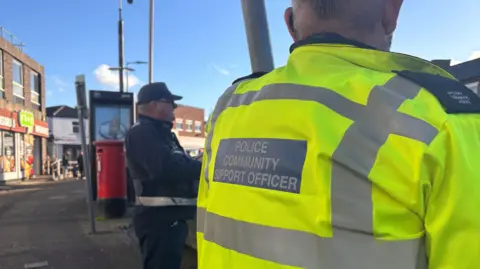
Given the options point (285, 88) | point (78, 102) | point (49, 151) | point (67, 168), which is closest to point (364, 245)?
point (285, 88)

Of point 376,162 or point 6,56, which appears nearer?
point 376,162

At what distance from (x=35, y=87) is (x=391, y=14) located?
3037 centimetres

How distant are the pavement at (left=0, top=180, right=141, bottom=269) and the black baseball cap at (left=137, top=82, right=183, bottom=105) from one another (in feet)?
8.88

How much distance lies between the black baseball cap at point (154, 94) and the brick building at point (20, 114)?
1988cm

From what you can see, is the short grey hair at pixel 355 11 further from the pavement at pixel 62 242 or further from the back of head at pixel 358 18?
the pavement at pixel 62 242

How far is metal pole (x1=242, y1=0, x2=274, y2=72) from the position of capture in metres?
3.14

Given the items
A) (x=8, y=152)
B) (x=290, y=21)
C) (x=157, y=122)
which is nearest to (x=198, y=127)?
(x=8, y=152)

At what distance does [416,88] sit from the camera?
0.98 metres

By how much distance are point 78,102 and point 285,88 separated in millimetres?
7196

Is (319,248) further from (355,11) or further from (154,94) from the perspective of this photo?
(154,94)

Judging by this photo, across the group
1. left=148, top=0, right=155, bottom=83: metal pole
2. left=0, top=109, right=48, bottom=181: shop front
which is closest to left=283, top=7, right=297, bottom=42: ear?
left=148, top=0, right=155, bottom=83: metal pole

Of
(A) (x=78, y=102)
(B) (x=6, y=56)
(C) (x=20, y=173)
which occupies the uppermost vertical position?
(B) (x=6, y=56)

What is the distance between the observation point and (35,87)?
92.6ft

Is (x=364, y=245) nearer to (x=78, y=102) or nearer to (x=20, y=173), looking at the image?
(x=78, y=102)
